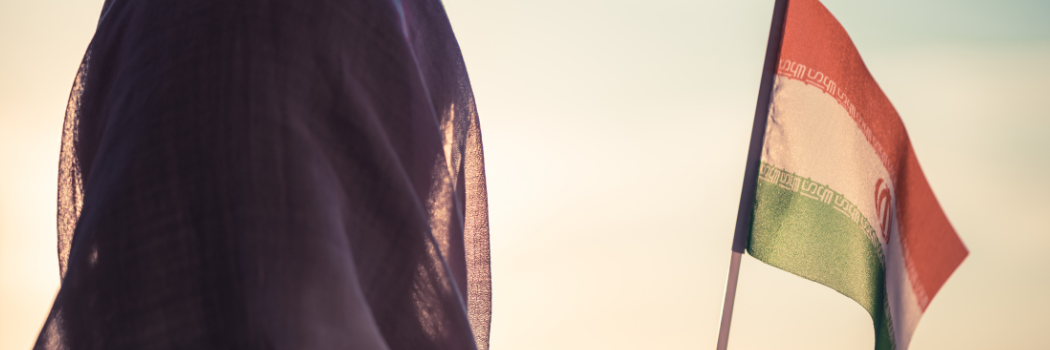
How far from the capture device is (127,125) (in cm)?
12

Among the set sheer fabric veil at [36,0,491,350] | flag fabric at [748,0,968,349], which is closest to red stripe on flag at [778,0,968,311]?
flag fabric at [748,0,968,349]

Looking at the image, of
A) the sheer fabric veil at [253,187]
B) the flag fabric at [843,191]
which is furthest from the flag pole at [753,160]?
the sheer fabric veil at [253,187]

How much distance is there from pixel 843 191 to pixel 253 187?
2.29 feet

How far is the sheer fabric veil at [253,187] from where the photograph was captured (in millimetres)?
103

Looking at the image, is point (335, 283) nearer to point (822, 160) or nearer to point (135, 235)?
point (135, 235)

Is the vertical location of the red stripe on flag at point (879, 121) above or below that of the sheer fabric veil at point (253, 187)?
above

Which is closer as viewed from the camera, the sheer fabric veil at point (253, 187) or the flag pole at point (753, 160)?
the sheer fabric veil at point (253, 187)

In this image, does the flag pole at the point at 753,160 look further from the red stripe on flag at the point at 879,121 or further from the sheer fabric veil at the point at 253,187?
the sheer fabric veil at the point at 253,187

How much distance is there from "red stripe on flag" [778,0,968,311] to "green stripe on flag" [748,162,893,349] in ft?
0.18

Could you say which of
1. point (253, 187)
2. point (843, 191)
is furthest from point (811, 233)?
point (253, 187)

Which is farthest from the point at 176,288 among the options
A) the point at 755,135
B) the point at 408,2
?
the point at 755,135

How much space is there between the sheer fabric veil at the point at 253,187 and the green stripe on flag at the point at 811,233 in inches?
22.8

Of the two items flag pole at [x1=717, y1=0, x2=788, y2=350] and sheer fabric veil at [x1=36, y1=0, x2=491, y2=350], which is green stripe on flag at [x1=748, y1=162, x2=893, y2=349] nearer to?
flag pole at [x1=717, y1=0, x2=788, y2=350]

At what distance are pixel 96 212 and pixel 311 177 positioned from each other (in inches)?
1.6
